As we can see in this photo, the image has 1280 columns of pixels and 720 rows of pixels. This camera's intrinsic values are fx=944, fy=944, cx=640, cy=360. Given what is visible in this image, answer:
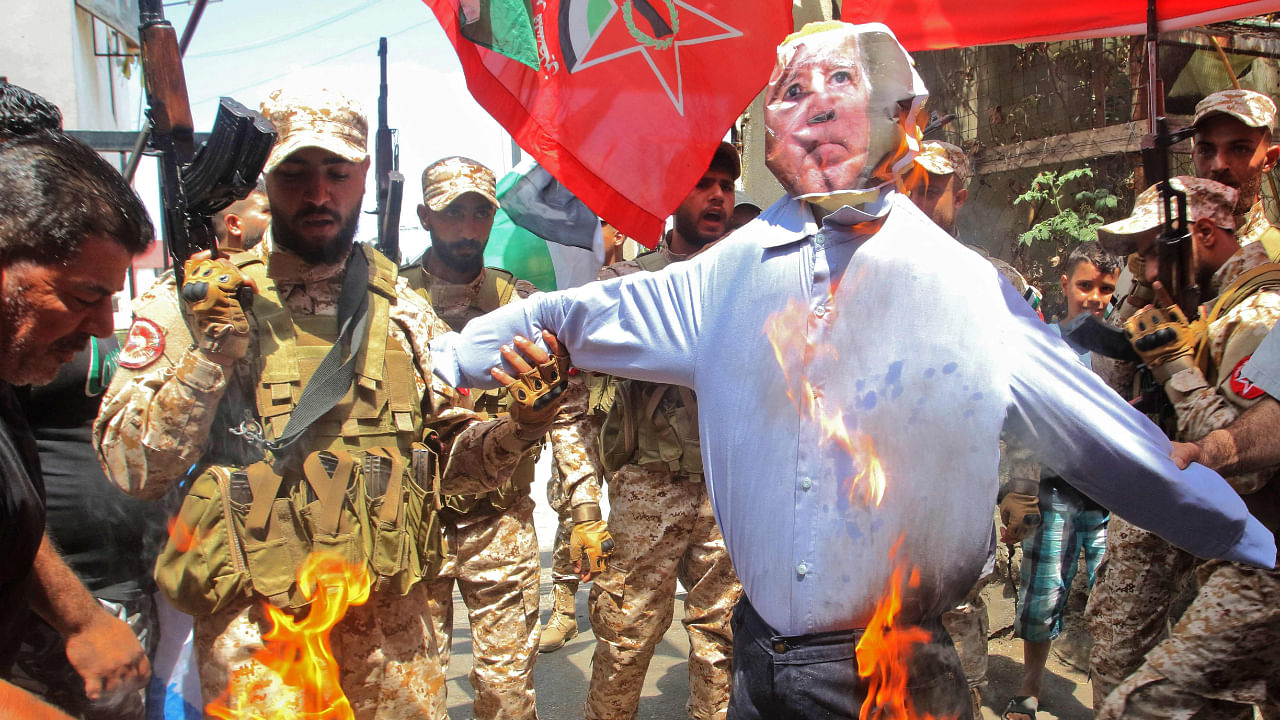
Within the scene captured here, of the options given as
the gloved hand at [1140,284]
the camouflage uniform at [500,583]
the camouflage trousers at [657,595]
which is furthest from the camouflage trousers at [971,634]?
the camouflage uniform at [500,583]

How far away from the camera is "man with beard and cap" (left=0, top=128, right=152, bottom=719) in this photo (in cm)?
186

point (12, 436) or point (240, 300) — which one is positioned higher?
point (240, 300)

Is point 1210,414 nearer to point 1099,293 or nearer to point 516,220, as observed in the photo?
point 1099,293

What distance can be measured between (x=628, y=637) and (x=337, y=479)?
1.72 meters

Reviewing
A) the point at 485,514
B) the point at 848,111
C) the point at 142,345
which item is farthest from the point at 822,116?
the point at 485,514

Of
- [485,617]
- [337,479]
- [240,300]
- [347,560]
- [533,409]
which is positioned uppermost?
[240,300]

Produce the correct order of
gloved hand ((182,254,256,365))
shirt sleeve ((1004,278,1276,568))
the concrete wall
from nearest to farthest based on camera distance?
shirt sleeve ((1004,278,1276,568)), gloved hand ((182,254,256,365)), the concrete wall

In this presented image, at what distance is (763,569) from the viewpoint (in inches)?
87.6

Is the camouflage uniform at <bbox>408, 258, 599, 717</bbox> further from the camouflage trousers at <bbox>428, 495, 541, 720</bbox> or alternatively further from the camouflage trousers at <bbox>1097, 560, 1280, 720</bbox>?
the camouflage trousers at <bbox>1097, 560, 1280, 720</bbox>

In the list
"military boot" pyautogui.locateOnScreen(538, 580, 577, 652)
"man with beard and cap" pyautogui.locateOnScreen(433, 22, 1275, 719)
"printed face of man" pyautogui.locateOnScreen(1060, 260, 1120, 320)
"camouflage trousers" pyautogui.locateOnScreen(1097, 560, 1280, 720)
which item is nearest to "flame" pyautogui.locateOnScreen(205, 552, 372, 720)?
"man with beard and cap" pyautogui.locateOnScreen(433, 22, 1275, 719)

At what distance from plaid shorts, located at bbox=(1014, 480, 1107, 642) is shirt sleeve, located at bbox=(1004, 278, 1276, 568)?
2.53 m

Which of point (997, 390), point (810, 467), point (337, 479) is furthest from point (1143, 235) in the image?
point (337, 479)

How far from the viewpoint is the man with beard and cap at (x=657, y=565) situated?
406cm

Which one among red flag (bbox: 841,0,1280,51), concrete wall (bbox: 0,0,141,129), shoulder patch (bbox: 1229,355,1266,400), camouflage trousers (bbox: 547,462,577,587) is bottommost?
camouflage trousers (bbox: 547,462,577,587)
